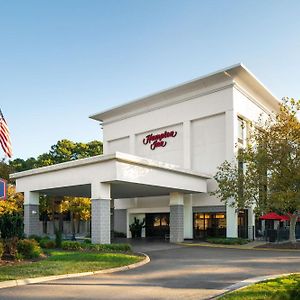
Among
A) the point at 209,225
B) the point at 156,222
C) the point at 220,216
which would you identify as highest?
the point at 220,216

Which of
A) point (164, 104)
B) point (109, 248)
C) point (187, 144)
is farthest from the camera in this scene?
point (164, 104)

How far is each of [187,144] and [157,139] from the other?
13.4 feet

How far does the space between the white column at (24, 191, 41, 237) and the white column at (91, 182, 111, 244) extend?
29.0ft

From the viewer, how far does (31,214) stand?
33125 mm

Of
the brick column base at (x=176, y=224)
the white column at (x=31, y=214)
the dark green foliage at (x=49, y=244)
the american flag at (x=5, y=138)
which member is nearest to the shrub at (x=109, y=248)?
the dark green foliage at (x=49, y=244)

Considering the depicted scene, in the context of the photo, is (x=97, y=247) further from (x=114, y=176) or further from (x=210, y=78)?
(x=210, y=78)

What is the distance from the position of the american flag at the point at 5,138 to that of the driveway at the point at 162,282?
7375 mm

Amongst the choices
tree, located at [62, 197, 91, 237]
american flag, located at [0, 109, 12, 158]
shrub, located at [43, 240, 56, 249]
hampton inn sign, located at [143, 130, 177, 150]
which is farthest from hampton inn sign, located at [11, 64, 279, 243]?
american flag, located at [0, 109, 12, 158]

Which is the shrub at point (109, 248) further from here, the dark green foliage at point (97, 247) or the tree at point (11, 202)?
the tree at point (11, 202)

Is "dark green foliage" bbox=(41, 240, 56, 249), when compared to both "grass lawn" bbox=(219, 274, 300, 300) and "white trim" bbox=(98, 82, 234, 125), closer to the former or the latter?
"grass lawn" bbox=(219, 274, 300, 300)

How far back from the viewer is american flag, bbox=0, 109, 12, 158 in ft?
60.9

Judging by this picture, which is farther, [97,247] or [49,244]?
[49,244]

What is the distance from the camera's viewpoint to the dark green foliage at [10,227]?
20.3 metres

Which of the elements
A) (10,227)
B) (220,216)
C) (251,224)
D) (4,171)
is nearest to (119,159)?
(10,227)
